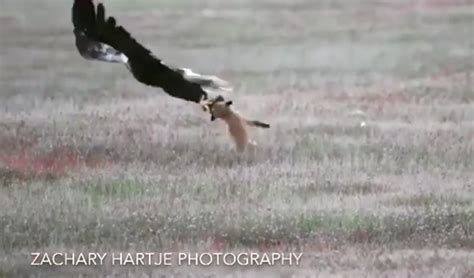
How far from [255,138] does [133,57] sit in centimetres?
28

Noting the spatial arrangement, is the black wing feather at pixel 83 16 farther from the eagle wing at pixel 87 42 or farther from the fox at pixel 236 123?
the fox at pixel 236 123

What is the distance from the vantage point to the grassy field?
2072mm

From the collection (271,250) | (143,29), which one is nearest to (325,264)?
(271,250)

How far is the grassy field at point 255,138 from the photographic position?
2.07m

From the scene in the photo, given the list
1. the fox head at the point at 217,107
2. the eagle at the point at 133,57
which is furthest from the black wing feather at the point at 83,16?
the fox head at the point at 217,107

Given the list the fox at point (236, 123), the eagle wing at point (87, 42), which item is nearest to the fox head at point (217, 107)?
the fox at point (236, 123)

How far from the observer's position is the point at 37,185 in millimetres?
2086

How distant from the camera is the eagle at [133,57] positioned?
210cm

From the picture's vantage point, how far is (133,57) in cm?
210

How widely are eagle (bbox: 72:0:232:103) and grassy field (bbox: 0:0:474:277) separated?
0.06 ft

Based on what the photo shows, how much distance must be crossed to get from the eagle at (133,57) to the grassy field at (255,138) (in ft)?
0.06

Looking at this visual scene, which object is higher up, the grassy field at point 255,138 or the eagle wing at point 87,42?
the eagle wing at point 87,42

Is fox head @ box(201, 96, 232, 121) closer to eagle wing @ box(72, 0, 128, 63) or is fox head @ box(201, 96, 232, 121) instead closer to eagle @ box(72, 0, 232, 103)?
eagle @ box(72, 0, 232, 103)

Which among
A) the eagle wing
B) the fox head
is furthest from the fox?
the eagle wing
